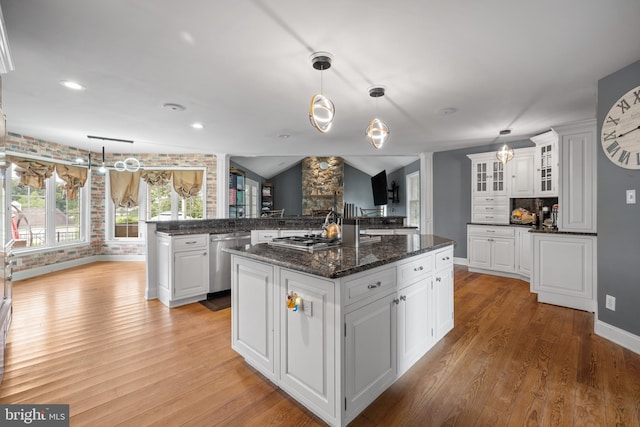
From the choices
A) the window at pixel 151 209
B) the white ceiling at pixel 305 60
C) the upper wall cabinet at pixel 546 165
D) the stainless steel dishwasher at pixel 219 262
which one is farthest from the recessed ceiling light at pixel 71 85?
the upper wall cabinet at pixel 546 165

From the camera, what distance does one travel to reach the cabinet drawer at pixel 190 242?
3496 mm

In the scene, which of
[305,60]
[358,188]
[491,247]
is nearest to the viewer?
[305,60]

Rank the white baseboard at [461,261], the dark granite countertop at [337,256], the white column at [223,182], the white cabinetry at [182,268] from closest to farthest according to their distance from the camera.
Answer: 1. the dark granite countertop at [337,256]
2. the white cabinetry at [182,268]
3. the white baseboard at [461,261]
4. the white column at [223,182]

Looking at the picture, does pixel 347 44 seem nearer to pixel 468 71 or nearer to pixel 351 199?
pixel 468 71

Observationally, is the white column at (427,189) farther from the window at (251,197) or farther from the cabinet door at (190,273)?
the window at (251,197)

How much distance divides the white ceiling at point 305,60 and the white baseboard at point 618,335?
88.3 inches

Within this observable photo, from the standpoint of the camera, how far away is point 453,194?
19.1 ft

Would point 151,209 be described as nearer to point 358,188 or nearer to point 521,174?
point 358,188

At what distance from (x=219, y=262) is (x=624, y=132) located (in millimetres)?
4382

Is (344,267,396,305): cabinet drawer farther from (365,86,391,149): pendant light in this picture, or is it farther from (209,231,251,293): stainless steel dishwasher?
(209,231,251,293): stainless steel dishwasher

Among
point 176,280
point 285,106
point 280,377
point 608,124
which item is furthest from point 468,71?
point 176,280

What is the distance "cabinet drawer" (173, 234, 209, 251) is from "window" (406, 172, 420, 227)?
5.64m

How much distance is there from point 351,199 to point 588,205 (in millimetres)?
7002

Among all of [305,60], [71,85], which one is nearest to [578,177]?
[305,60]
